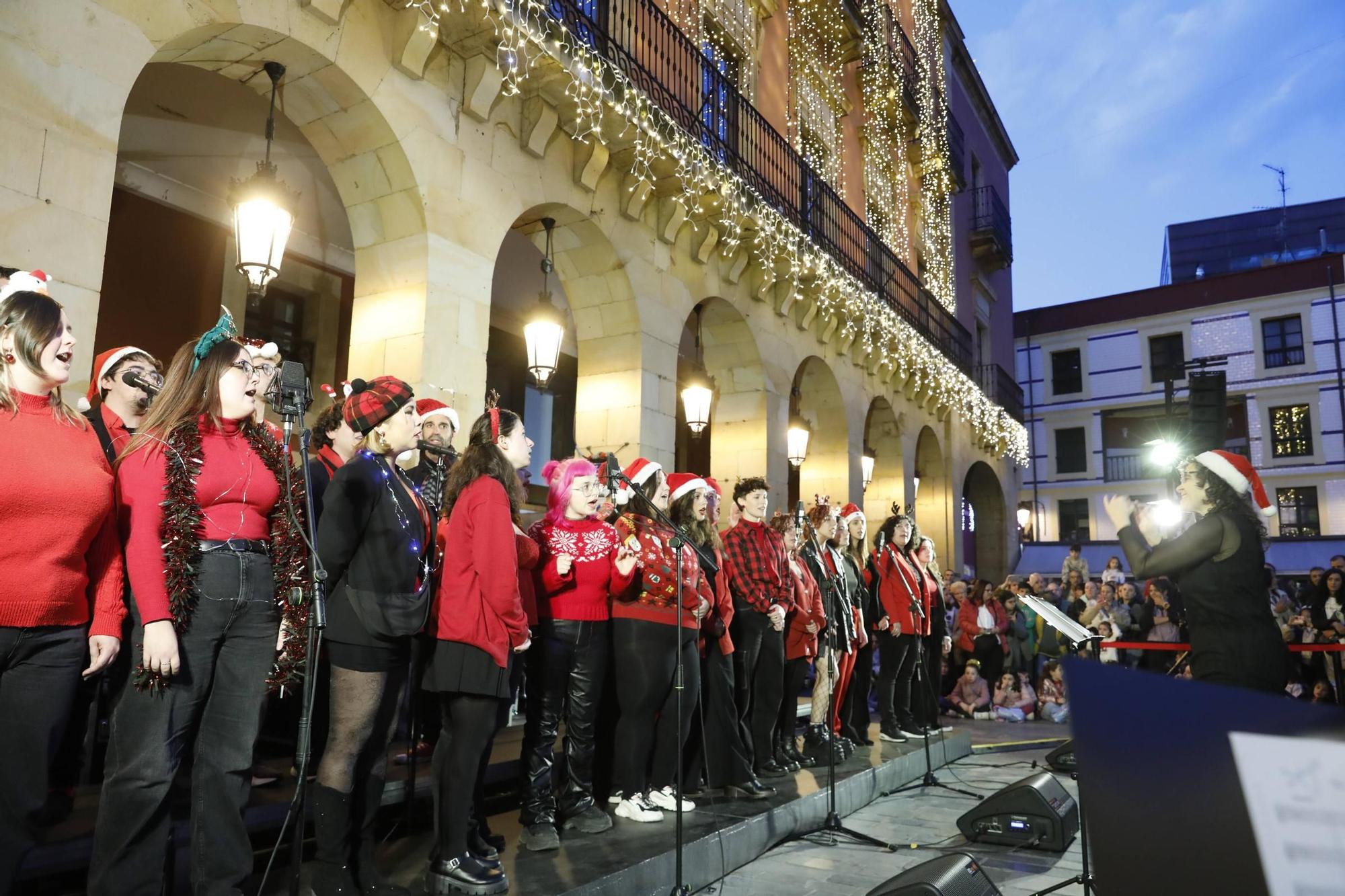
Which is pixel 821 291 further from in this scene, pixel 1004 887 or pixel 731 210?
pixel 1004 887

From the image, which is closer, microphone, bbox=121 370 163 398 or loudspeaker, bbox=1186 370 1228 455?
microphone, bbox=121 370 163 398

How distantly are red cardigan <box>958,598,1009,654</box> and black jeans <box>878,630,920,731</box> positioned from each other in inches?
184

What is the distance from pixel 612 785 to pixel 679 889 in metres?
1.15

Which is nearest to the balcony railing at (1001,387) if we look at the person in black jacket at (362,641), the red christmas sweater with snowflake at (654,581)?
the red christmas sweater with snowflake at (654,581)

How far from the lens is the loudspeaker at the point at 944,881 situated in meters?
2.82

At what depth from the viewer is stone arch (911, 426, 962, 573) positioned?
18.1 m

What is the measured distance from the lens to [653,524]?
505 cm

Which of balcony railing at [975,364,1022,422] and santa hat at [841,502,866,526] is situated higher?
balcony railing at [975,364,1022,422]

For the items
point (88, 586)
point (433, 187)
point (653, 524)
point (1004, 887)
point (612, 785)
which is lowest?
point (1004, 887)

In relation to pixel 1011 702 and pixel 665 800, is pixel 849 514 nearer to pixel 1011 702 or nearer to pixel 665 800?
pixel 665 800

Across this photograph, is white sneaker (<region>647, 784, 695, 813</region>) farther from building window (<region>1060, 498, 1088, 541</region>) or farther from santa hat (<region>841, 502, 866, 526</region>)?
building window (<region>1060, 498, 1088, 541</region>)

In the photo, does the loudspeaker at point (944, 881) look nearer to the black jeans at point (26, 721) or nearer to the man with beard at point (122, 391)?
the black jeans at point (26, 721)

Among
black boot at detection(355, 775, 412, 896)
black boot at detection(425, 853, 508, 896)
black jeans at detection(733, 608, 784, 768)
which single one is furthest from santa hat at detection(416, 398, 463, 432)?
black boot at detection(425, 853, 508, 896)

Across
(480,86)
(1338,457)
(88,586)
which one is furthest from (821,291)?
(1338,457)
